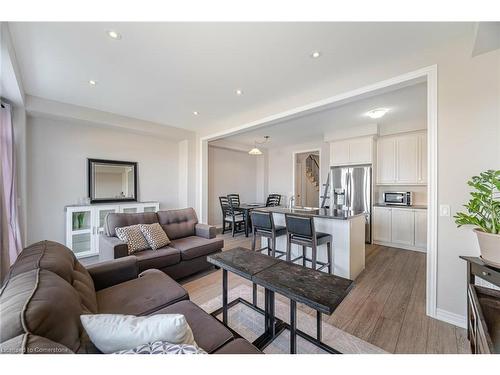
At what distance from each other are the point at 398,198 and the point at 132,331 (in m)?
5.16

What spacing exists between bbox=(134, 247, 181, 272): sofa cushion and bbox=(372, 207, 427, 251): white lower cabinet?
416 cm

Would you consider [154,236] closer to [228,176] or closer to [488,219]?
[488,219]

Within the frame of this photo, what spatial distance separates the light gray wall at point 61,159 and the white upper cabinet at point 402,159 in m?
5.37

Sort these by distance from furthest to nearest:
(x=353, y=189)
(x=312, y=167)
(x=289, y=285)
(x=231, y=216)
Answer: (x=312, y=167), (x=231, y=216), (x=353, y=189), (x=289, y=285)

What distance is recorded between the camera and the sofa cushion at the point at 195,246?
283 centimetres

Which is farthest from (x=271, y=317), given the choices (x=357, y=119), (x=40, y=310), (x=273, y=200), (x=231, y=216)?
(x=273, y=200)

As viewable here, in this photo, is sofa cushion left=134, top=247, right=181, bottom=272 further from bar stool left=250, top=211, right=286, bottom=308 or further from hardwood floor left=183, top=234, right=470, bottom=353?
bar stool left=250, top=211, right=286, bottom=308

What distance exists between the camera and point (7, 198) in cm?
269

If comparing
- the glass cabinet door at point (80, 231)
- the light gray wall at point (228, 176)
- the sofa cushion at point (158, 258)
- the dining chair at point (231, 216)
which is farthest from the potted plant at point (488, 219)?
the light gray wall at point (228, 176)

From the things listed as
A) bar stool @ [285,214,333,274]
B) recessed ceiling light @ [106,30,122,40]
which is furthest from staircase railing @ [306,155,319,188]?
recessed ceiling light @ [106,30,122,40]

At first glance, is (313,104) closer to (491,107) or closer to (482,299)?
(491,107)

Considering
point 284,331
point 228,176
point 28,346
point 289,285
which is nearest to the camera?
point 28,346

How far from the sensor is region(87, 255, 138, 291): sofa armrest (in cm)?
179

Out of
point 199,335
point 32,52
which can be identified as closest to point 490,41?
point 199,335
